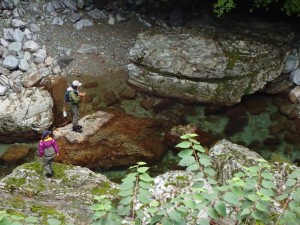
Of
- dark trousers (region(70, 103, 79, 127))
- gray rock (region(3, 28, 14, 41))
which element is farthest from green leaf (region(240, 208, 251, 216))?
gray rock (region(3, 28, 14, 41))

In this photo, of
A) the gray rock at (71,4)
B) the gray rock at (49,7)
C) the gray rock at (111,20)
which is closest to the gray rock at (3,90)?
the gray rock at (49,7)

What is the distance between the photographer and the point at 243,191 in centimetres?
422

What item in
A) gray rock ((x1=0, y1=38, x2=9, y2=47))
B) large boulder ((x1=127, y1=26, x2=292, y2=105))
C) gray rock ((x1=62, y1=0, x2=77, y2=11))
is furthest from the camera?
gray rock ((x1=62, y1=0, x2=77, y2=11))

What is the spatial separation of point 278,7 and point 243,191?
52.7ft

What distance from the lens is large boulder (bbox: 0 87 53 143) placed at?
15312 mm

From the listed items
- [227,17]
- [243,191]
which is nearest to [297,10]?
[227,17]

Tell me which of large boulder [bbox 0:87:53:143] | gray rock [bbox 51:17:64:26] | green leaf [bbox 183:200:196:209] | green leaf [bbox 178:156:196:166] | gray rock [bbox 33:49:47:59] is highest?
green leaf [bbox 178:156:196:166]

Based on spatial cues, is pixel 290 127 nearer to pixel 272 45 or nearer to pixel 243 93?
pixel 243 93

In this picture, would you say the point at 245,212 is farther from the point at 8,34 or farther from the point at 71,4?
the point at 71,4

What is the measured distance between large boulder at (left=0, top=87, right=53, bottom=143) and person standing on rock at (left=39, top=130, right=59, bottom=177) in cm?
448

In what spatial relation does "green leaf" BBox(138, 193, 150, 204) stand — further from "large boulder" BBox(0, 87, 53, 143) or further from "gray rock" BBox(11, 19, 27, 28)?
"gray rock" BBox(11, 19, 27, 28)

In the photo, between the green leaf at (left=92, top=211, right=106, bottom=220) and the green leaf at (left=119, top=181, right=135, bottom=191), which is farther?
the green leaf at (left=119, top=181, right=135, bottom=191)

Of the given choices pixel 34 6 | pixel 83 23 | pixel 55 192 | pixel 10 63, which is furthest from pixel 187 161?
pixel 34 6

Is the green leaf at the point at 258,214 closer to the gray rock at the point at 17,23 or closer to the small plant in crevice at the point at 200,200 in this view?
the small plant in crevice at the point at 200,200
